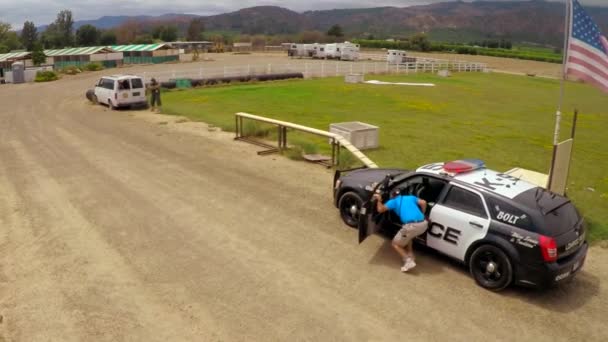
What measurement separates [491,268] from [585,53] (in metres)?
5.26

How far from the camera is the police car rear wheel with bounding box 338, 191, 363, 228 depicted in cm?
919

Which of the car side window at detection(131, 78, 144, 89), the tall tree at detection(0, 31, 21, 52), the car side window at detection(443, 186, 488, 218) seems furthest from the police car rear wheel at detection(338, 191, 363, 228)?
the tall tree at detection(0, 31, 21, 52)

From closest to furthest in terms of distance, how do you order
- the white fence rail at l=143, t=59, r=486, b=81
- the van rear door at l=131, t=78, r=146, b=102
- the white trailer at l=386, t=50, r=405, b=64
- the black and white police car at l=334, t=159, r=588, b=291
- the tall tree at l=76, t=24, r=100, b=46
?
1. the black and white police car at l=334, t=159, r=588, b=291
2. the van rear door at l=131, t=78, r=146, b=102
3. the white fence rail at l=143, t=59, r=486, b=81
4. the white trailer at l=386, t=50, r=405, b=64
5. the tall tree at l=76, t=24, r=100, b=46

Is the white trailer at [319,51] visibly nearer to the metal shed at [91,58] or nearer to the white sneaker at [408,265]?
the metal shed at [91,58]

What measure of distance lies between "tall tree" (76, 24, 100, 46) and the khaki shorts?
113247mm

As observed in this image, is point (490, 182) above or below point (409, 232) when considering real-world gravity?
above

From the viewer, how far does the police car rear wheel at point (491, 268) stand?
274 inches

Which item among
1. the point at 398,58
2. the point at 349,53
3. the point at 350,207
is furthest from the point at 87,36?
the point at 350,207

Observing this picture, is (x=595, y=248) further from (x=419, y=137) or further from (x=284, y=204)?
(x=419, y=137)

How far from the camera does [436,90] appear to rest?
115 feet

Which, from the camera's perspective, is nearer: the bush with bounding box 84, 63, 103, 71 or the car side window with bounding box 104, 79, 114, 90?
the car side window with bounding box 104, 79, 114, 90

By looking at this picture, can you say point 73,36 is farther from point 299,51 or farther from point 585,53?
point 585,53

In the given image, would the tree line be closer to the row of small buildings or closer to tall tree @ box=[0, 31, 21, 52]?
tall tree @ box=[0, 31, 21, 52]

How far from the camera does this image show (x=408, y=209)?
25.3 ft
